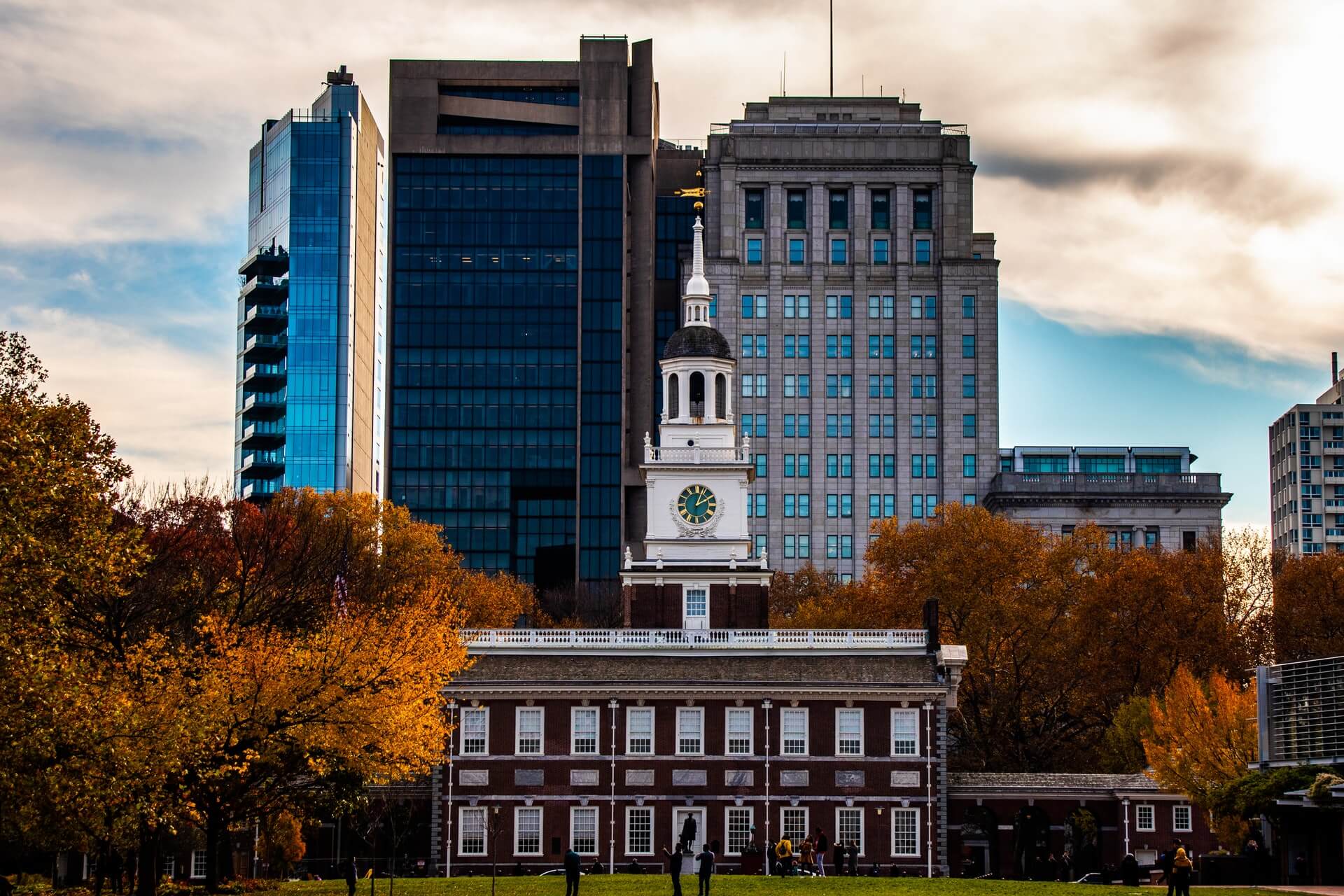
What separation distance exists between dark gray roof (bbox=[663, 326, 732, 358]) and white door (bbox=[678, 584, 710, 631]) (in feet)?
35.6

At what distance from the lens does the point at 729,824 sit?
86.1 metres

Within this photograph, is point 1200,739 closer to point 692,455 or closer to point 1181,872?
point 692,455

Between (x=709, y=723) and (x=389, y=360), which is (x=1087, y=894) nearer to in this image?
(x=709, y=723)

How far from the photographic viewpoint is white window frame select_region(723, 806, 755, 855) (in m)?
85.8

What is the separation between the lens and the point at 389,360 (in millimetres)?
187750

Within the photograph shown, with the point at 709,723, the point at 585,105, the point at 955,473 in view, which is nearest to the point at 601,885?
the point at 709,723

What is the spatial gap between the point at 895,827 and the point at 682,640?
12.0 m

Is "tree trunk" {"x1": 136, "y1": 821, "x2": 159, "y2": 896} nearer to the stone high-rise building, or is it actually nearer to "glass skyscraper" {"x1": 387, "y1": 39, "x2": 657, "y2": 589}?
the stone high-rise building

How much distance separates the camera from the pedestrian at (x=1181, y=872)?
55.4 m

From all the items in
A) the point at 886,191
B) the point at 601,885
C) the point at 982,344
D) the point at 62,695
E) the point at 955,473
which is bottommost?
the point at 601,885

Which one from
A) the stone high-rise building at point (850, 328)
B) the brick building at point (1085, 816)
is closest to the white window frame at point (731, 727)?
the brick building at point (1085, 816)

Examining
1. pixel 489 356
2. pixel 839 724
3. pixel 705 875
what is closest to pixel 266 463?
pixel 489 356

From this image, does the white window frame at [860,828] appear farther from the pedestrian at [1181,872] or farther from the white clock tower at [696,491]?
the pedestrian at [1181,872]

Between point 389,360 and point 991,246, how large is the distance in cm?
5599
